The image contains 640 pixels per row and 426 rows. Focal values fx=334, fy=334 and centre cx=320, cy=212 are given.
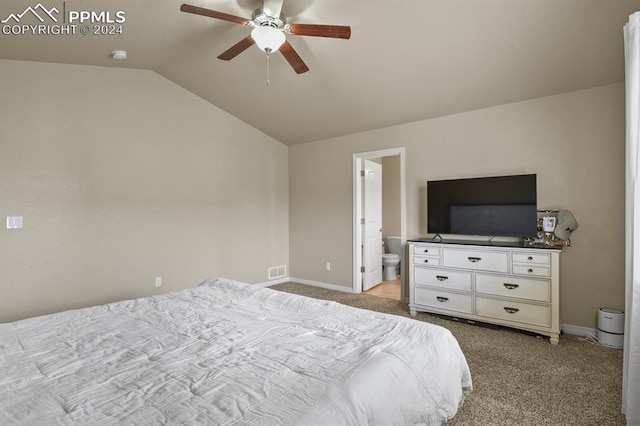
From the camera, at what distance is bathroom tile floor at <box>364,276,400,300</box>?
192 inches

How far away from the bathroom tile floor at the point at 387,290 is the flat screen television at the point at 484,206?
1272 millimetres

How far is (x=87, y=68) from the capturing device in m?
3.69

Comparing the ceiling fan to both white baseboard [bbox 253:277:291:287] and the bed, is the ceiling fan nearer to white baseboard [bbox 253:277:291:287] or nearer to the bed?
the bed

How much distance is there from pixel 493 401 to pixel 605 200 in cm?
229

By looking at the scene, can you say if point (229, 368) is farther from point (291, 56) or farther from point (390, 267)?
point (390, 267)

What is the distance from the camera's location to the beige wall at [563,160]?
123 inches

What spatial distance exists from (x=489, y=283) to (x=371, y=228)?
2128 mm

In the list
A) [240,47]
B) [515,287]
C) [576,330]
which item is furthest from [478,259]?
[240,47]

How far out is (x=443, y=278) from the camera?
371 cm

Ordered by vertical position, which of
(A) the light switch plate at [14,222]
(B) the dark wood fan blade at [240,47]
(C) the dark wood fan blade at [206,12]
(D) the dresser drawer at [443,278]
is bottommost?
(D) the dresser drawer at [443,278]

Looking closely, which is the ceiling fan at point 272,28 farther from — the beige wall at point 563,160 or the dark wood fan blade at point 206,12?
the beige wall at point 563,160

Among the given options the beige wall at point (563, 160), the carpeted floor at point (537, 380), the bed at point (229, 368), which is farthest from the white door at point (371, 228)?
the bed at point (229, 368)

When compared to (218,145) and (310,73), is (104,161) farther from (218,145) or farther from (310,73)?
(310,73)

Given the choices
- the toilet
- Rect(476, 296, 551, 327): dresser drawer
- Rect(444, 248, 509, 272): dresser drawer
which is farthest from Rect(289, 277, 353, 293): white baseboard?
Rect(476, 296, 551, 327): dresser drawer
